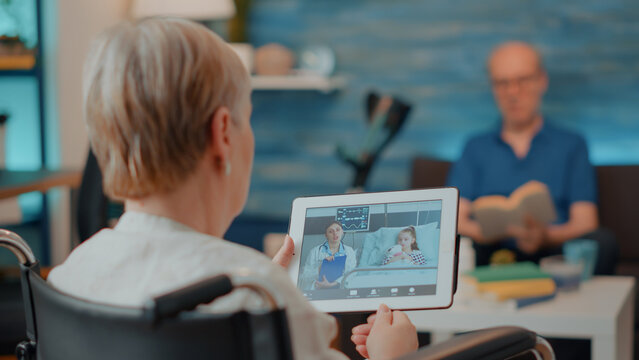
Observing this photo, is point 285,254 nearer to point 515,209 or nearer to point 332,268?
point 332,268

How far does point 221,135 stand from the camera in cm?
81

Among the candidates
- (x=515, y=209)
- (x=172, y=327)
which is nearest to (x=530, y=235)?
(x=515, y=209)

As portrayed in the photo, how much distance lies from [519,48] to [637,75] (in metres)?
0.75

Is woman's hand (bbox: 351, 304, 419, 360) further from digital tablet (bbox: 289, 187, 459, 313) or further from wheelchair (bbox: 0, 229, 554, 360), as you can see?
wheelchair (bbox: 0, 229, 554, 360)

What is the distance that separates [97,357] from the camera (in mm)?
708

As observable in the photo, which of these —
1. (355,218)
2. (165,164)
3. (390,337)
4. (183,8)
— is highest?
(183,8)

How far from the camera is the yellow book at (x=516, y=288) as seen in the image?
6.31 feet

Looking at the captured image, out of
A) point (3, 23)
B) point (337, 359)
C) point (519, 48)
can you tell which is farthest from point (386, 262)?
point (3, 23)

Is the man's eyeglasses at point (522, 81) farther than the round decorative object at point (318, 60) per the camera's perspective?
No

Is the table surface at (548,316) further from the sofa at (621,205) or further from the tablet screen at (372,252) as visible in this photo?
the sofa at (621,205)

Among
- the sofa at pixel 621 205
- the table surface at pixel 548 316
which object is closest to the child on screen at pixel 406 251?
the table surface at pixel 548 316

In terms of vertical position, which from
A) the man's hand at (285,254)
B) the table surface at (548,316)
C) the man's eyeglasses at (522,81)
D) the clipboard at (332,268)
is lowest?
the table surface at (548,316)

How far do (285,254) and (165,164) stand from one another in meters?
0.40

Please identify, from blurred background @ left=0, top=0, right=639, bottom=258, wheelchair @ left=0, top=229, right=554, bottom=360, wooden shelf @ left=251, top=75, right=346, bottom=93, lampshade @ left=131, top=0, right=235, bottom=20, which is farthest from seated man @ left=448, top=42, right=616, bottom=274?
wheelchair @ left=0, top=229, right=554, bottom=360
